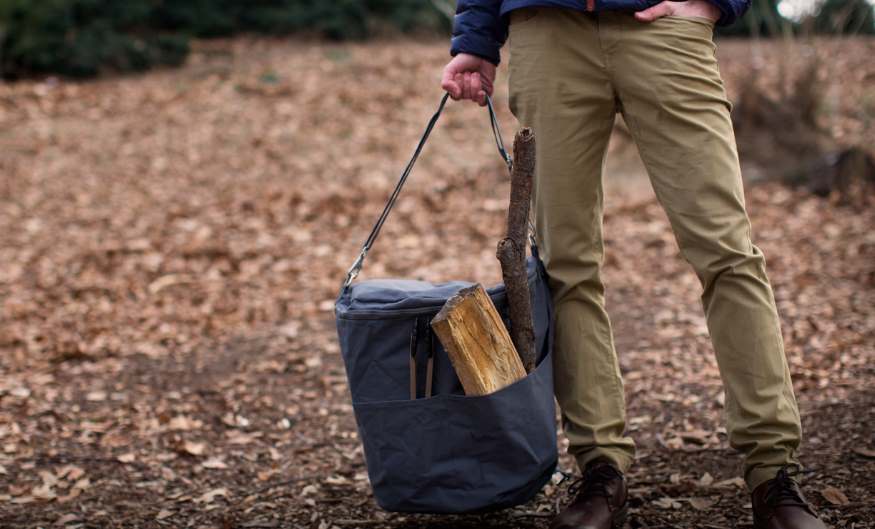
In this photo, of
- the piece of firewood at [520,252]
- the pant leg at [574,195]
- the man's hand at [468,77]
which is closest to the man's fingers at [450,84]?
the man's hand at [468,77]

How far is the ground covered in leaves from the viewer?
9.52 ft

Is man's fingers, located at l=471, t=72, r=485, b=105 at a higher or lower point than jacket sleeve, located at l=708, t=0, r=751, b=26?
lower

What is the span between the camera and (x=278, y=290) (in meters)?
5.41

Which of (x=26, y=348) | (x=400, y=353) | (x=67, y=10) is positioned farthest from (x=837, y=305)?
(x=67, y=10)

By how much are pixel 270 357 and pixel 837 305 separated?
286 centimetres

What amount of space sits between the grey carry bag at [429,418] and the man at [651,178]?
22 centimetres

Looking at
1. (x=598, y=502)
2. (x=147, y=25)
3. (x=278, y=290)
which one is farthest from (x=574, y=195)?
(x=147, y=25)

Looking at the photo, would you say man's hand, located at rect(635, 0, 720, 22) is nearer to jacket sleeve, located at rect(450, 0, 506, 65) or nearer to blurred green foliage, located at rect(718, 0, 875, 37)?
jacket sleeve, located at rect(450, 0, 506, 65)

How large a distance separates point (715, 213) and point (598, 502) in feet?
2.62

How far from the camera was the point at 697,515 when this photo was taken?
2480 millimetres

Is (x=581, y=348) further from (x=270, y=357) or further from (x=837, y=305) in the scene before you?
(x=837, y=305)

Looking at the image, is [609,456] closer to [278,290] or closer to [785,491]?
[785,491]

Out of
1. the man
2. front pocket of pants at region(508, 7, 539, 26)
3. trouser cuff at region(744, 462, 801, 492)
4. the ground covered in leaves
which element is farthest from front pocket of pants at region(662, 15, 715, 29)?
the ground covered in leaves

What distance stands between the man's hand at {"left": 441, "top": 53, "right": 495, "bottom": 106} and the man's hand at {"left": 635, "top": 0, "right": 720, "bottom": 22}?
481 mm
